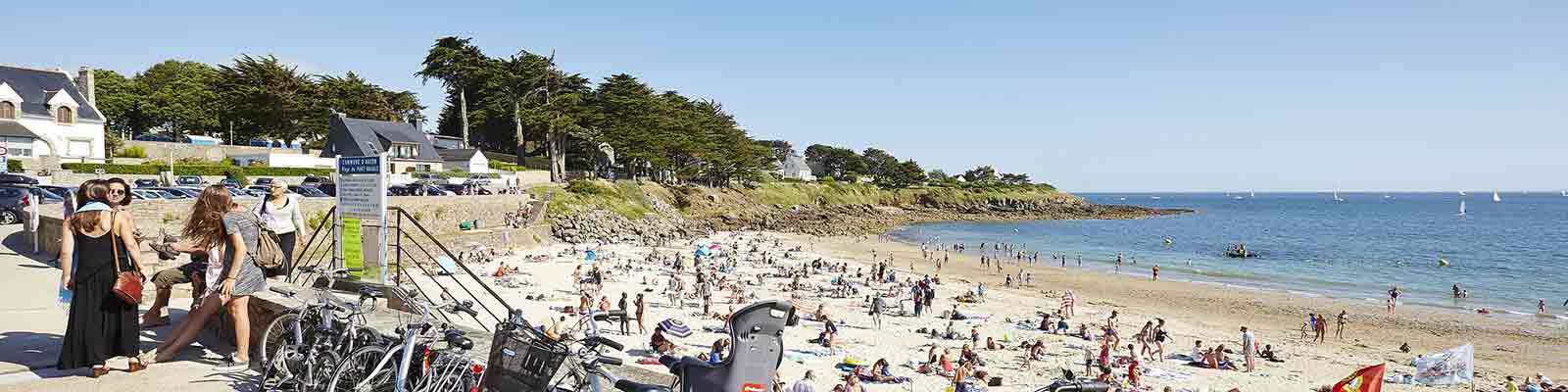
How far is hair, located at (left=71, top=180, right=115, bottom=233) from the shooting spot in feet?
18.8

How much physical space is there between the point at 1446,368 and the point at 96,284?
20.2 meters

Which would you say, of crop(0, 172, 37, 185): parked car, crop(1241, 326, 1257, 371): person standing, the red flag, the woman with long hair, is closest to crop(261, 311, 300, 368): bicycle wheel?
the woman with long hair

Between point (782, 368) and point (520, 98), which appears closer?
point (782, 368)

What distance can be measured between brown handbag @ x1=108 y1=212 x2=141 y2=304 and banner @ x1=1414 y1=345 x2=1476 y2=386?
1940 cm

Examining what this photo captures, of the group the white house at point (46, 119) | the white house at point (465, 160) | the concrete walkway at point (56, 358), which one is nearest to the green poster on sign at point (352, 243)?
the concrete walkway at point (56, 358)

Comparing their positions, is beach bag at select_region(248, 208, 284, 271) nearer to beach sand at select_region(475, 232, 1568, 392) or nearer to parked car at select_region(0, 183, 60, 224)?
beach sand at select_region(475, 232, 1568, 392)

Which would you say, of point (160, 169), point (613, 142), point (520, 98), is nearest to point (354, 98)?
point (520, 98)

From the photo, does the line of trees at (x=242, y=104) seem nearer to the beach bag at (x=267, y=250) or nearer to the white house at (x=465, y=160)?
the white house at (x=465, y=160)

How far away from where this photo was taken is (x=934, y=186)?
121 meters

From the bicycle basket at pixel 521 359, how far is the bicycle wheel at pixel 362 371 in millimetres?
844

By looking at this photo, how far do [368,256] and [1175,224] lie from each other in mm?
99496

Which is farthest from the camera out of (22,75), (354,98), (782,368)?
(354,98)

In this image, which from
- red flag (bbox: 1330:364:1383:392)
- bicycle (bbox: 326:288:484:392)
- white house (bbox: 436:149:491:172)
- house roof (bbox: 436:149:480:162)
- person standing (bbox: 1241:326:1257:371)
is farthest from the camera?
house roof (bbox: 436:149:480:162)

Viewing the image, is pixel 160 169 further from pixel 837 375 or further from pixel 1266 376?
pixel 1266 376
